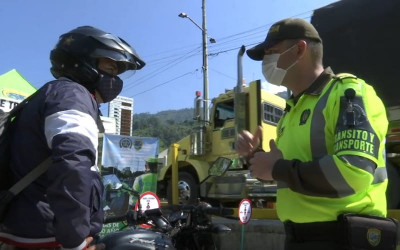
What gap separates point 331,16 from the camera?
525cm

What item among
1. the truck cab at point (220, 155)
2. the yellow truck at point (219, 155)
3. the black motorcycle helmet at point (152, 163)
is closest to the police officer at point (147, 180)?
the black motorcycle helmet at point (152, 163)

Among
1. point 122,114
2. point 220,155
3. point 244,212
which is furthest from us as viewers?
point 122,114

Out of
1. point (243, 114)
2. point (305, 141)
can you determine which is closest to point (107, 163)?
point (243, 114)

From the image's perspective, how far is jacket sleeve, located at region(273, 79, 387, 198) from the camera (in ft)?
5.10

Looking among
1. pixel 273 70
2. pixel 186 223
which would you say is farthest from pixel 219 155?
pixel 273 70

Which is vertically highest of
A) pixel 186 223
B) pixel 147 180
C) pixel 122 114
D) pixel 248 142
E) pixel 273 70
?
pixel 122 114

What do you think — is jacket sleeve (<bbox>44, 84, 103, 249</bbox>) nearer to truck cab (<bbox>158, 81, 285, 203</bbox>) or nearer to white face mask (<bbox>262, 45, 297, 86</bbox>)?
white face mask (<bbox>262, 45, 297, 86</bbox>)

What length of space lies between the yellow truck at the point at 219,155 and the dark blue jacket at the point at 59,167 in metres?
7.13

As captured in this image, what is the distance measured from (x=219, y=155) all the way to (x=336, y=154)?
27.5 ft

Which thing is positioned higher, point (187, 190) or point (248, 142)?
point (248, 142)

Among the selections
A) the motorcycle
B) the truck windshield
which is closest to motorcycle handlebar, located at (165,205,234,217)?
the motorcycle

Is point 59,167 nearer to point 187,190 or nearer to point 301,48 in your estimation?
point 301,48

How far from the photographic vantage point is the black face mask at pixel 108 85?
2.06m

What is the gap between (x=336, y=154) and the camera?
1593 mm
